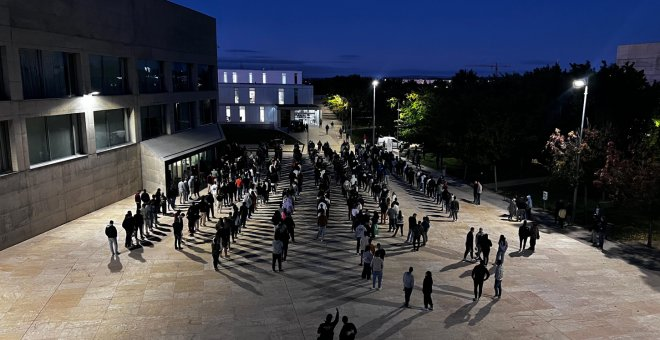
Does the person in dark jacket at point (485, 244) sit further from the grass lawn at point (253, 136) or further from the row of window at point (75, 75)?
the grass lawn at point (253, 136)

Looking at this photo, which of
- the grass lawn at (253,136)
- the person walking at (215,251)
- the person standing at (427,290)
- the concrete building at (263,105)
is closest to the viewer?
the person standing at (427,290)

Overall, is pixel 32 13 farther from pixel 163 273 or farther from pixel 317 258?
pixel 317 258

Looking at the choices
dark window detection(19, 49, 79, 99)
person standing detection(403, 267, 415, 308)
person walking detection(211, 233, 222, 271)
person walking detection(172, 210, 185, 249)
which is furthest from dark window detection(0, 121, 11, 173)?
person standing detection(403, 267, 415, 308)

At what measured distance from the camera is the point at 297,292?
14391 mm

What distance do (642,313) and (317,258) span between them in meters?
10.2

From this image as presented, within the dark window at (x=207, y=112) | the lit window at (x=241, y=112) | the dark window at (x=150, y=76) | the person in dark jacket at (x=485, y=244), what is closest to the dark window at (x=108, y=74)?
the dark window at (x=150, y=76)

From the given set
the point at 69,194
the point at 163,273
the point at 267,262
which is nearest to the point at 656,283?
the point at 267,262

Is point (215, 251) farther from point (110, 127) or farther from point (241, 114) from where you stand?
point (241, 114)

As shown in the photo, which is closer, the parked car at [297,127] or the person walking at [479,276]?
the person walking at [479,276]

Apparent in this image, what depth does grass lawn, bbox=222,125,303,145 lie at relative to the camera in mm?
55250

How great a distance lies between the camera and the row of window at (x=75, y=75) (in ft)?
67.1

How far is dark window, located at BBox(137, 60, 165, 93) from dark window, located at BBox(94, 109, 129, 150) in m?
3.00

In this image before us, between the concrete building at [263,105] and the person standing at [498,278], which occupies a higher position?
the concrete building at [263,105]

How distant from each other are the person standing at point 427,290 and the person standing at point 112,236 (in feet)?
35.5
